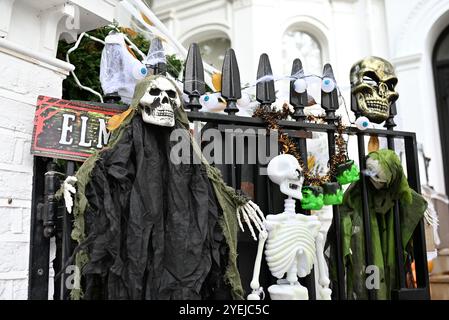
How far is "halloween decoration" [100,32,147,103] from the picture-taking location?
71.8 inches

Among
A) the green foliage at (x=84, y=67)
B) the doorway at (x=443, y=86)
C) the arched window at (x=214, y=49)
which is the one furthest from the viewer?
the arched window at (x=214, y=49)

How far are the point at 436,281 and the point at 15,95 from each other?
3.02 meters

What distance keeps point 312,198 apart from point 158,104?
790 mm


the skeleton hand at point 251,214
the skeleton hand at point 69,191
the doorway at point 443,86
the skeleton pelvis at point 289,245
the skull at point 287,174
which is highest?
the doorway at point 443,86

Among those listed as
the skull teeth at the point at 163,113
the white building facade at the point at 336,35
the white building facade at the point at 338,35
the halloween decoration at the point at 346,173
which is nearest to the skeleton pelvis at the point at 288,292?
the halloween decoration at the point at 346,173

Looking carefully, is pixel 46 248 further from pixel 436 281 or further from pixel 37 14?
pixel 436 281

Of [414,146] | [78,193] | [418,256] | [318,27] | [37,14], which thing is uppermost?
[318,27]

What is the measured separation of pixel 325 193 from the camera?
1916 mm

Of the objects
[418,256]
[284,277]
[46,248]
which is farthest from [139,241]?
[418,256]

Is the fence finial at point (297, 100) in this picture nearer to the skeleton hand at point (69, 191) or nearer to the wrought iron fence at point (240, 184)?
the wrought iron fence at point (240, 184)

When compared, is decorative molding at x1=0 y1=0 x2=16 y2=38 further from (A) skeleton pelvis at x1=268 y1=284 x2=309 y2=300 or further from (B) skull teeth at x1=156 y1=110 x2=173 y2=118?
(A) skeleton pelvis at x1=268 y1=284 x2=309 y2=300

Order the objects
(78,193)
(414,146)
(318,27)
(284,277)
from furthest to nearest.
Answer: (318,27) → (414,146) → (284,277) → (78,193)

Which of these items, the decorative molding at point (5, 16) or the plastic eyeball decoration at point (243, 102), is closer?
the decorative molding at point (5, 16)

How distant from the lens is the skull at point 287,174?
1791 mm
